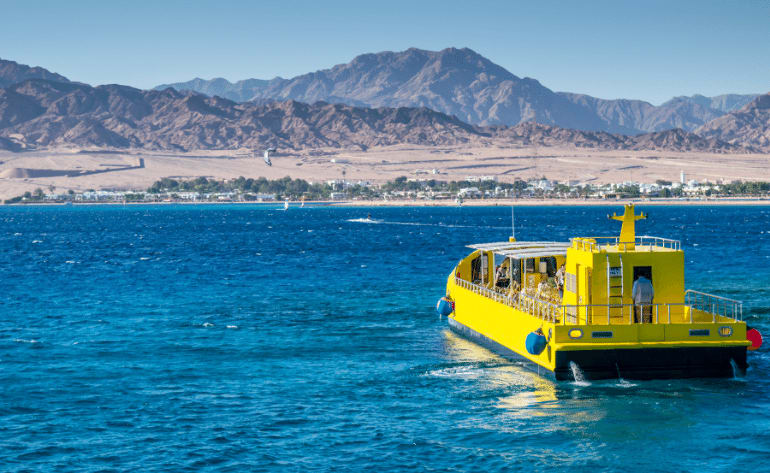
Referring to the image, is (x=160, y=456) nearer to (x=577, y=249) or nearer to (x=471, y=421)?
(x=471, y=421)

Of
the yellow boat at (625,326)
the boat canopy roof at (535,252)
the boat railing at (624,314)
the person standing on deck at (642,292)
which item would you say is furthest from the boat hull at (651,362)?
the boat canopy roof at (535,252)

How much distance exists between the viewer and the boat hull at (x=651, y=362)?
26203 mm

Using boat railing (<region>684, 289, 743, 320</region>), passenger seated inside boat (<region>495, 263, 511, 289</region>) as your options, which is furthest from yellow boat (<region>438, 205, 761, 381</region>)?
passenger seated inside boat (<region>495, 263, 511, 289</region>)

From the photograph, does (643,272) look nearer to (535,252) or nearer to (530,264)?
(535,252)

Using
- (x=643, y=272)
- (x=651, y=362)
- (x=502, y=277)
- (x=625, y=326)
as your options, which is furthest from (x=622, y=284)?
(x=502, y=277)

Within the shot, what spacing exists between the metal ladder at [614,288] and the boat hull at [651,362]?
1.49 meters

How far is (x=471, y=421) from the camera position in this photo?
24172 mm

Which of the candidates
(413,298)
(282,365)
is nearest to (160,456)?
(282,365)

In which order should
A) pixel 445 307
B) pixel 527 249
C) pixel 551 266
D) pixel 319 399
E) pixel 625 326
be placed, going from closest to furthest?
pixel 625 326, pixel 319 399, pixel 551 266, pixel 527 249, pixel 445 307

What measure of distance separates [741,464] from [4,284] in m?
53.1

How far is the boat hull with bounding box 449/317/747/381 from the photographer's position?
2620cm

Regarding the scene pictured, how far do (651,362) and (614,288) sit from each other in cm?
236

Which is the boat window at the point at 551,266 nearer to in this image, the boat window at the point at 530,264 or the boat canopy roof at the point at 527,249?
the boat canopy roof at the point at 527,249

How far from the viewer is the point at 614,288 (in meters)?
27.4
